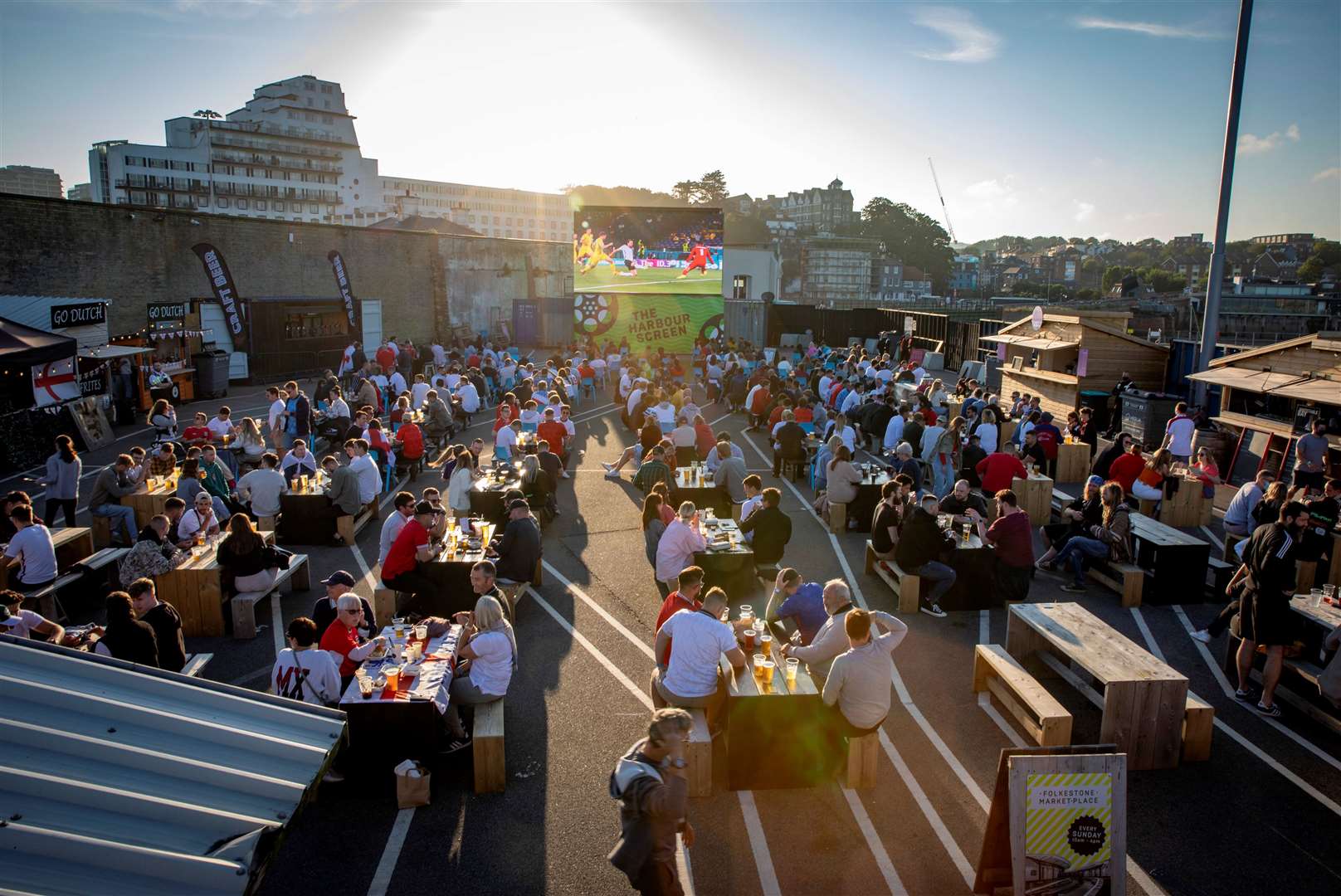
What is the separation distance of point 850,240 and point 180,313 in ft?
327

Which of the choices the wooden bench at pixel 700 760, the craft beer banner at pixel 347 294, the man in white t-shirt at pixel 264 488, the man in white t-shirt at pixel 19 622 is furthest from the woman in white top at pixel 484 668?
the craft beer banner at pixel 347 294

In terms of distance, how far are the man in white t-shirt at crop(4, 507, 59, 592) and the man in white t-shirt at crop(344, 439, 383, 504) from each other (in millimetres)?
3822

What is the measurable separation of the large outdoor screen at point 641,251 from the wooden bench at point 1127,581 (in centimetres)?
2257

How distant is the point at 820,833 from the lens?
18.7 feet

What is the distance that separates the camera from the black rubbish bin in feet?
76.0

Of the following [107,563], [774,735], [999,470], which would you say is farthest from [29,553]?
[999,470]

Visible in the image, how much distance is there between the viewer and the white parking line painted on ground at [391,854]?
16.8 ft

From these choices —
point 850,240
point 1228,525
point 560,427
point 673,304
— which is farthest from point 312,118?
point 1228,525

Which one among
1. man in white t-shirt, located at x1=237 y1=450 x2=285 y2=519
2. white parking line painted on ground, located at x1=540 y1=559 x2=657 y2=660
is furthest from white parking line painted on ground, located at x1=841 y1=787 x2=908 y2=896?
man in white t-shirt, located at x1=237 y1=450 x2=285 y2=519

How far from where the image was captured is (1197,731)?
652 centimetres

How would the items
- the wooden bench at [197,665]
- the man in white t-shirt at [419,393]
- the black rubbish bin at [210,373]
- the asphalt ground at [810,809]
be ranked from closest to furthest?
the asphalt ground at [810,809]
the wooden bench at [197,665]
the man in white t-shirt at [419,393]
the black rubbish bin at [210,373]

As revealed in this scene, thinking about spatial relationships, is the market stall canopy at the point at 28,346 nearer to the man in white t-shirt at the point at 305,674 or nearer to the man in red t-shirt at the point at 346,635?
the man in red t-shirt at the point at 346,635

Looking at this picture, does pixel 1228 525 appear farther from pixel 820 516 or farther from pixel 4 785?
pixel 4 785

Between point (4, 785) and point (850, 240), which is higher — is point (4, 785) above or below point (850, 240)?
below
